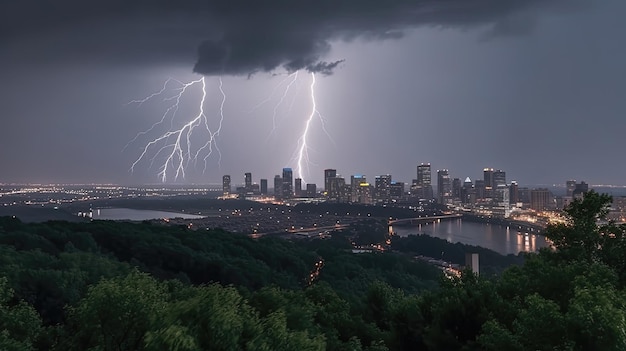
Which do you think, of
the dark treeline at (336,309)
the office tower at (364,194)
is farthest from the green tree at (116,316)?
the office tower at (364,194)

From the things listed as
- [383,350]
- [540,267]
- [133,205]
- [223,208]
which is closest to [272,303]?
[383,350]

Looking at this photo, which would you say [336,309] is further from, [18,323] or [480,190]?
[480,190]

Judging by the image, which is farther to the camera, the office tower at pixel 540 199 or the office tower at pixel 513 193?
the office tower at pixel 513 193

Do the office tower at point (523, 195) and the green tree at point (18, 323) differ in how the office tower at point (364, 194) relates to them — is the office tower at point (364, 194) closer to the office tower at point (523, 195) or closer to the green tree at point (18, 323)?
the office tower at point (523, 195)

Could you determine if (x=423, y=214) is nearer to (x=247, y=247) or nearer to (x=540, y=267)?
(x=247, y=247)

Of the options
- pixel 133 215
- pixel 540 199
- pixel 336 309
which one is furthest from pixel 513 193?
pixel 336 309

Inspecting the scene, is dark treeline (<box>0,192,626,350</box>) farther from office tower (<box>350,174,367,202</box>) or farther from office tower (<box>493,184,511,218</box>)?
office tower (<box>350,174,367,202</box>)
